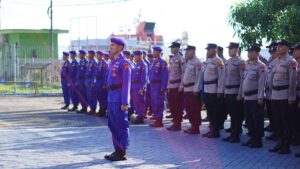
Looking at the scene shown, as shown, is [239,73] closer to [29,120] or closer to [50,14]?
[29,120]

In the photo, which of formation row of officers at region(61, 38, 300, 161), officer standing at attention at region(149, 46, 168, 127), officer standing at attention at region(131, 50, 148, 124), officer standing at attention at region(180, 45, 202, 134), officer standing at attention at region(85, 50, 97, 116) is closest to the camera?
formation row of officers at region(61, 38, 300, 161)

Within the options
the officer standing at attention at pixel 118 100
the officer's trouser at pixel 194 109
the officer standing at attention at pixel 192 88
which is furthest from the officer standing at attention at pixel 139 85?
the officer standing at attention at pixel 118 100

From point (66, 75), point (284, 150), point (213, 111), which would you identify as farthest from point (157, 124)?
point (66, 75)

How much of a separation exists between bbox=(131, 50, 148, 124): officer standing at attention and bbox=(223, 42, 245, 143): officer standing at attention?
10.4 feet

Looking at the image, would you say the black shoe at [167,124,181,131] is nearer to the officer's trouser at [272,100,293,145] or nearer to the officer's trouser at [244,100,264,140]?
the officer's trouser at [244,100,264,140]

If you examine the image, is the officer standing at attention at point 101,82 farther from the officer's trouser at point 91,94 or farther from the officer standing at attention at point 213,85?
the officer standing at attention at point 213,85

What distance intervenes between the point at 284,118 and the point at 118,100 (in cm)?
→ 316

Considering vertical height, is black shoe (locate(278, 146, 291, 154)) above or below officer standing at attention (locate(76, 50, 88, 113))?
below

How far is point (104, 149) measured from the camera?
9.21 metres

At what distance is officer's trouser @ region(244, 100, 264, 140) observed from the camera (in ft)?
32.0

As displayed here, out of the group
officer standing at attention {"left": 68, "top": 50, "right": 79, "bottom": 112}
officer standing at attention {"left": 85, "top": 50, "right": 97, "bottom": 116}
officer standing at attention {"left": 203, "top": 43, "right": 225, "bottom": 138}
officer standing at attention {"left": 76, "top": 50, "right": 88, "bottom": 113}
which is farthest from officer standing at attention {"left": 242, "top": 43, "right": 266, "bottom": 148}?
officer standing at attention {"left": 68, "top": 50, "right": 79, "bottom": 112}

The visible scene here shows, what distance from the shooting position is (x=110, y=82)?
8398 millimetres

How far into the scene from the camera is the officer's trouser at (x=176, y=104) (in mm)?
12289

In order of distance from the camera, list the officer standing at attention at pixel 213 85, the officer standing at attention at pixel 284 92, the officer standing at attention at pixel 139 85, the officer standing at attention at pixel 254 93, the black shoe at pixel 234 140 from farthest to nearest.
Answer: the officer standing at attention at pixel 139 85, the officer standing at attention at pixel 213 85, the black shoe at pixel 234 140, the officer standing at attention at pixel 254 93, the officer standing at attention at pixel 284 92
